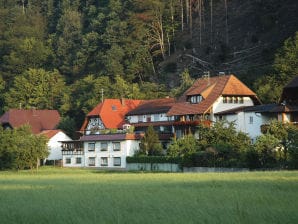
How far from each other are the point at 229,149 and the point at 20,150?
24186 millimetres

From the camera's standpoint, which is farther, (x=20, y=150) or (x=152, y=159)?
(x=20, y=150)

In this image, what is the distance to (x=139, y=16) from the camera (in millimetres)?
94500

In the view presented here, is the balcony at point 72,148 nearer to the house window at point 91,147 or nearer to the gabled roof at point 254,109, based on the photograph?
the house window at point 91,147

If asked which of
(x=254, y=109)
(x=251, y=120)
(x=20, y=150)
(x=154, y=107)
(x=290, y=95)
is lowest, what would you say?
(x=20, y=150)

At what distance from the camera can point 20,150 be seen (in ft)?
208

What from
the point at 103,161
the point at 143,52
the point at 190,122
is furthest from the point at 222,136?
the point at 143,52

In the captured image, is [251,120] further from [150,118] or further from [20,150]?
[20,150]

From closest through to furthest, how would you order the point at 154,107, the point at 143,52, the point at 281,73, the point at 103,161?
the point at 281,73 < the point at 103,161 < the point at 154,107 < the point at 143,52

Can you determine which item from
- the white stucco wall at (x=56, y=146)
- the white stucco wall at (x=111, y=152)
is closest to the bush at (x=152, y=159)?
the white stucco wall at (x=111, y=152)

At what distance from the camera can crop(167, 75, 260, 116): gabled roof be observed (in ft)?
213

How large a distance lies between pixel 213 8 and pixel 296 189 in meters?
77.9

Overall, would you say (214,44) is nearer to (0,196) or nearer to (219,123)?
(219,123)

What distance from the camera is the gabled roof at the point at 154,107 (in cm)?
7081

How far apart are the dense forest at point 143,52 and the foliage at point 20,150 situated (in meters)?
18.6
